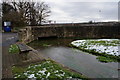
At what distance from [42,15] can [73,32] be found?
40.2 ft

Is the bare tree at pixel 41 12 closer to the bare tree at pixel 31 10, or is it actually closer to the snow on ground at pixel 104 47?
the bare tree at pixel 31 10

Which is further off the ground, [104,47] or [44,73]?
[104,47]

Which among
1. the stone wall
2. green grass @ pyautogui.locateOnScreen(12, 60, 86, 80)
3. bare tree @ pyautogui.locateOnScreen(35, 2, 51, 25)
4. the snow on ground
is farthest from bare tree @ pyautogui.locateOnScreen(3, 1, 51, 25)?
green grass @ pyautogui.locateOnScreen(12, 60, 86, 80)

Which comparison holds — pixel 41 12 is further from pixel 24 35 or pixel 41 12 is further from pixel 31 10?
pixel 24 35

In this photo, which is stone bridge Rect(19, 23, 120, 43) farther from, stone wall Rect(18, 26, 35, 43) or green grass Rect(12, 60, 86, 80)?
green grass Rect(12, 60, 86, 80)

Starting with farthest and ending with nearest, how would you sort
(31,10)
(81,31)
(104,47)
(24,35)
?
(31,10) < (81,31) < (24,35) < (104,47)

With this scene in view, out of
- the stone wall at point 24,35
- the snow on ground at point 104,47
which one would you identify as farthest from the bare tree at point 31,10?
the snow on ground at point 104,47

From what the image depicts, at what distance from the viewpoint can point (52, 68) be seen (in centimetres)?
649

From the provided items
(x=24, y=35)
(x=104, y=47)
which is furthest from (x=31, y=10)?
(x=104, y=47)

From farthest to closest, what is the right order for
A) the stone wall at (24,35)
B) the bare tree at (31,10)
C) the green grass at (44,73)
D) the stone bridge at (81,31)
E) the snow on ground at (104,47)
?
the bare tree at (31,10) < the stone bridge at (81,31) < the stone wall at (24,35) < the snow on ground at (104,47) < the green grass at (44,73)

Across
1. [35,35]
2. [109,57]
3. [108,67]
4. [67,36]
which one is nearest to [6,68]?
[108,67]

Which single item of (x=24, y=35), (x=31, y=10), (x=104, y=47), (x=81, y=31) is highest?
(x=31, y=10)

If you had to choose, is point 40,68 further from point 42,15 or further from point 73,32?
point 42,15

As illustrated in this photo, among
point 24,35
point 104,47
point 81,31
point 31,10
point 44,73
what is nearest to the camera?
point 44,73
